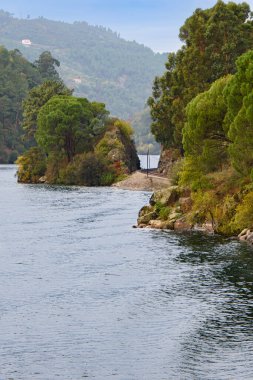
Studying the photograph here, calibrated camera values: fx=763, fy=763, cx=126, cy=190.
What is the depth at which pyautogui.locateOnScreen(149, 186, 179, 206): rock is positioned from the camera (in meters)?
91.9

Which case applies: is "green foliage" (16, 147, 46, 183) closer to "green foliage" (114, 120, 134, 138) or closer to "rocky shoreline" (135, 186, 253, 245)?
"green foliage" (114, 120, 134, 138)

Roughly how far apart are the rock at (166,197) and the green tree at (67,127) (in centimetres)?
7869

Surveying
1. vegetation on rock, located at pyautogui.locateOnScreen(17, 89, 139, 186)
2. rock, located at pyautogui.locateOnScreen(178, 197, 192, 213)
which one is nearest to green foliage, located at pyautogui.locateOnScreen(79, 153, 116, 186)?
vegetation on rock, located at pyautogui.locateOnScreen(17, 89, 139, 186)

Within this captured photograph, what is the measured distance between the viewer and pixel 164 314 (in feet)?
152

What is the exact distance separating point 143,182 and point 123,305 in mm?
110178

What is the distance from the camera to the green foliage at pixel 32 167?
17868cm

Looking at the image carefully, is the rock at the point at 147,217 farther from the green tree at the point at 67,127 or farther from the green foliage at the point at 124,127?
the green foliage at the point at 124,127

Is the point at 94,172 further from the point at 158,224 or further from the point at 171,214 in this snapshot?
the point at 158,224

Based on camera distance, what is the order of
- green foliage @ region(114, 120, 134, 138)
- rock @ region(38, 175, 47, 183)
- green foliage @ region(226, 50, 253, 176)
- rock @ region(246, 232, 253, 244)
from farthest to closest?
green foliage @ region(114, 120, 134, 138) → rock @ region(38, 175, 47, 183) → green foliage @ region(226, 50, 253, 176) → rock @ region(246, 232, 253, 244)

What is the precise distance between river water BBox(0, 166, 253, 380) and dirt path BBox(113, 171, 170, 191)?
67245mm

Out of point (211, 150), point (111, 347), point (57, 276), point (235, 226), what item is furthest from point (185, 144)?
point (111, 347)

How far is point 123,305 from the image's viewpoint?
48875mm

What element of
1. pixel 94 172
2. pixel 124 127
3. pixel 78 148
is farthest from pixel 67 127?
pixel 124 127

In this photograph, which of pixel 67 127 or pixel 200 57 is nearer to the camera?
pixel 200 57
